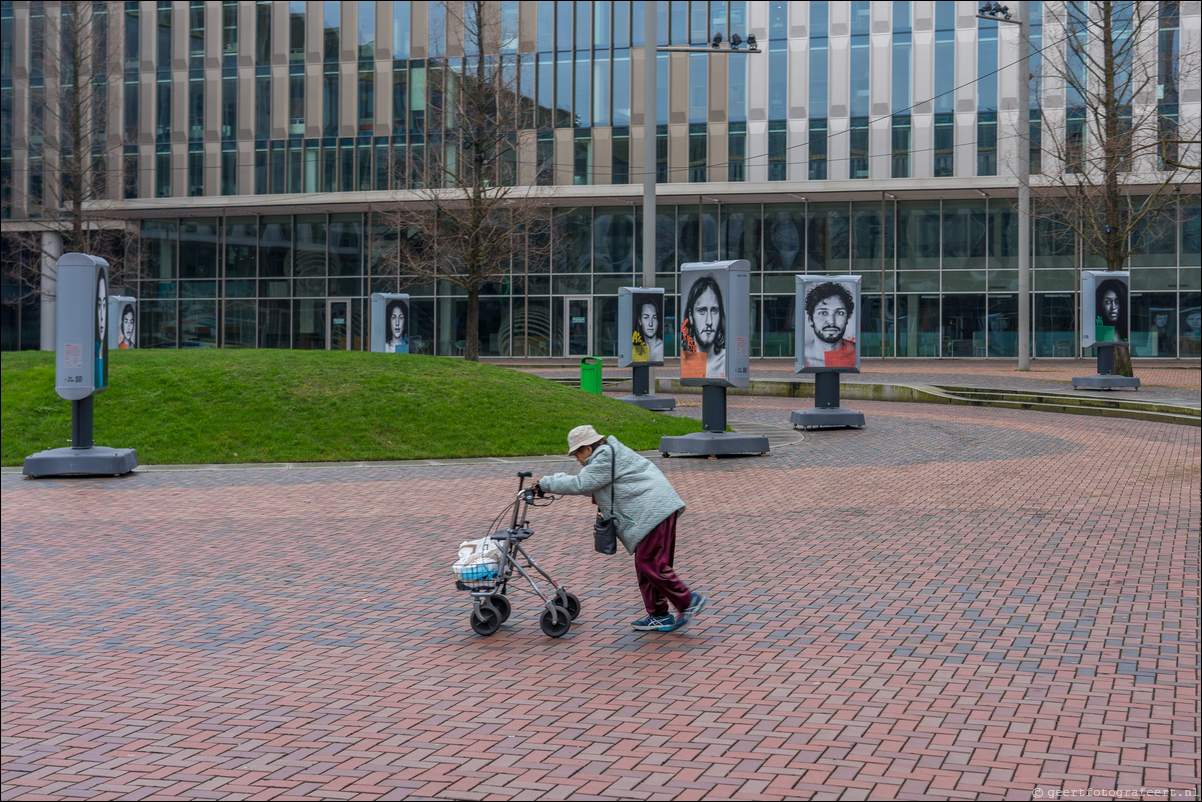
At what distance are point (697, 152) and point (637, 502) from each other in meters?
38.0

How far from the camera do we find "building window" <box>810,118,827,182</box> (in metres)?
43.2

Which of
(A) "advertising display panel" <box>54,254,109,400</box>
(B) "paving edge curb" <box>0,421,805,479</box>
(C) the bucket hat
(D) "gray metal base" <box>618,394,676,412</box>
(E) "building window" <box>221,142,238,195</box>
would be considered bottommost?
(B) "paving edge curb" <box>0,421,805,479</box>

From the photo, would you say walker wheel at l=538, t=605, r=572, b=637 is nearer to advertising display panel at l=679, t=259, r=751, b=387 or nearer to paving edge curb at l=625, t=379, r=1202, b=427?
advertising display panel at l=679, t=259, r=751, b=387

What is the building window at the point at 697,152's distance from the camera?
44.0m

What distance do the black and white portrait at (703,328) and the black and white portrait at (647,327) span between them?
284 inches

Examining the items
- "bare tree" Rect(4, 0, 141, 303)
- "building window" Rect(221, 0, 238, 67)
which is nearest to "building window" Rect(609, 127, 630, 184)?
"building window" Rect(221, 0, 238, 67)

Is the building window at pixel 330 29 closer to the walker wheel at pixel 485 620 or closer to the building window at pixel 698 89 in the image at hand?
the building window at pixel 698 89

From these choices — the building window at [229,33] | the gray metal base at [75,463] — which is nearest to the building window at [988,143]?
the building window at [229,33]

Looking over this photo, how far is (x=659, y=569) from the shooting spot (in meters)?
7.51

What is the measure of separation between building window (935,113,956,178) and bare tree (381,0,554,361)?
1338 centimetres

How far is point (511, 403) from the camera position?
65.4ft

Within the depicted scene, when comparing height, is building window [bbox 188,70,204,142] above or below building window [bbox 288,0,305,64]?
below

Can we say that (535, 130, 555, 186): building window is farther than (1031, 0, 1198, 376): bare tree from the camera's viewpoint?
Yes

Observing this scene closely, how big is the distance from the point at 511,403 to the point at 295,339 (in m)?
30.1
